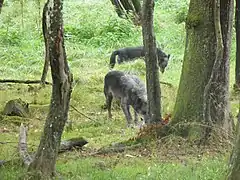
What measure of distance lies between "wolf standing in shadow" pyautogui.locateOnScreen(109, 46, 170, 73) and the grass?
1.06ft

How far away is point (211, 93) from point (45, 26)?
3.83 meters

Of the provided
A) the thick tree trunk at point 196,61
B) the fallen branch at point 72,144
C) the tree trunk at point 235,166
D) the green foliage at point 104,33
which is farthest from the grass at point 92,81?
the tree trunk at point 235,166

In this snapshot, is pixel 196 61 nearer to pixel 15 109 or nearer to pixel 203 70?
pixel 203 70

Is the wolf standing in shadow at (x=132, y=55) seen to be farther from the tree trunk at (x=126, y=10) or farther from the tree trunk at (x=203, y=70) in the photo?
the tree trunk at (x=203, y=70)

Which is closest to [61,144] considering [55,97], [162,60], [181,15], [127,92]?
[55,97]

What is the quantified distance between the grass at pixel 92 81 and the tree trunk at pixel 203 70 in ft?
2.84

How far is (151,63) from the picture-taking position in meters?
10.6

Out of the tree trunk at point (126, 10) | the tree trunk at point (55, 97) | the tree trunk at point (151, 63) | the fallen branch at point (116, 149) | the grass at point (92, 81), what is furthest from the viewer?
the tree trunk at point (126, 10)

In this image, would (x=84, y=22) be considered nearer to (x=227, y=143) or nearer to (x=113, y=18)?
(x=113, y=18)

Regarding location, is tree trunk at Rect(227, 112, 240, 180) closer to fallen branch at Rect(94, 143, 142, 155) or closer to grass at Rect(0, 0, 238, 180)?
grass at Rect(0, 0, 238, 180)

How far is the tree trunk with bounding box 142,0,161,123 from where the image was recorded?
34.1 ft

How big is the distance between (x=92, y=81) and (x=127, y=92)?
4030 mm

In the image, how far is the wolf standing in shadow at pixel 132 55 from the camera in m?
21.8

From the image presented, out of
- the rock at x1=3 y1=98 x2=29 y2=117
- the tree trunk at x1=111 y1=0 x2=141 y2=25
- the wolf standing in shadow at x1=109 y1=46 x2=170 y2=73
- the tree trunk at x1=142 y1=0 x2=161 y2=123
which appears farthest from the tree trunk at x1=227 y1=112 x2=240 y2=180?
the tree trunk at x1=111 y1=0 x2=141 y2=25
